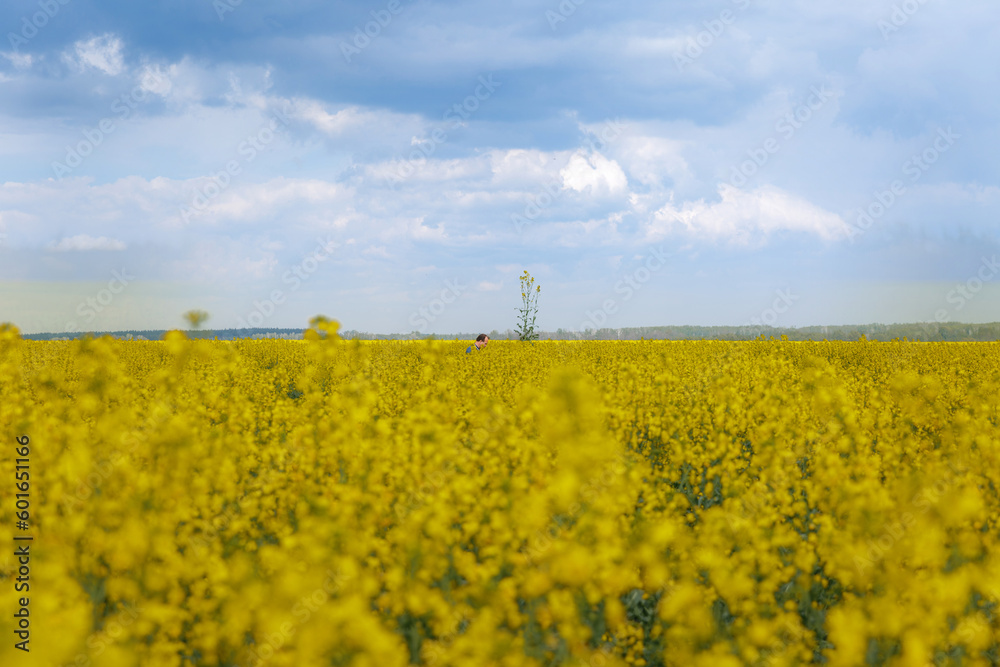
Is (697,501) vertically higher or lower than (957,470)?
lower

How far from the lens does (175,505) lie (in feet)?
18.8

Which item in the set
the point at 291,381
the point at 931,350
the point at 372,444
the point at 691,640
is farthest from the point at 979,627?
the point at 931,350

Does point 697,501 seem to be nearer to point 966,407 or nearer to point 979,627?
point 979,627

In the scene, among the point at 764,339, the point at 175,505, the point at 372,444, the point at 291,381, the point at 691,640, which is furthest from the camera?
the point at 764,339

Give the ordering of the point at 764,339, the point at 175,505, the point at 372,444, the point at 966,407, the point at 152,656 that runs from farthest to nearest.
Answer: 1. the point at 764,339
2. the point at 966,407
3. the point at 372,444
4. the point at 175,505
5. the point at 152,656

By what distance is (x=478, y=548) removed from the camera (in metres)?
5.78

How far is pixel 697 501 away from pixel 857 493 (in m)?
2.64

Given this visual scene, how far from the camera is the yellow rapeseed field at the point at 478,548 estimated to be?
3902 millimetres

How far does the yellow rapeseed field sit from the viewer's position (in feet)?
12.8

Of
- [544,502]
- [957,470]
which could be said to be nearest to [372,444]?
[544,502]

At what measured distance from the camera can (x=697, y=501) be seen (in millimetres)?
8406

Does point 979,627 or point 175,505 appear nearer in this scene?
point 979,627

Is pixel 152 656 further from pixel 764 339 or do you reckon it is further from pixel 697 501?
pixel 764 339

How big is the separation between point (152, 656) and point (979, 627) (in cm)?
561
